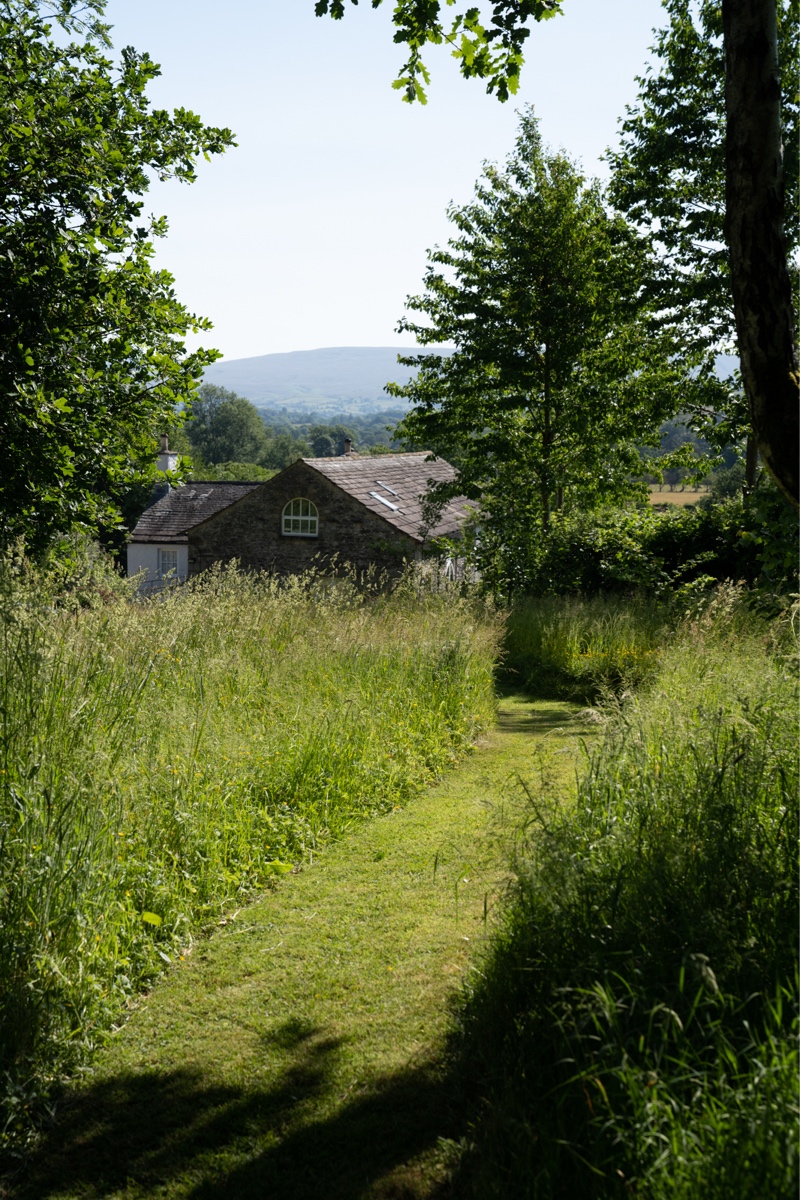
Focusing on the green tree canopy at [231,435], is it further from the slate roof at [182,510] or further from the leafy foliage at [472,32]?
the leafy foliage at [472,32]

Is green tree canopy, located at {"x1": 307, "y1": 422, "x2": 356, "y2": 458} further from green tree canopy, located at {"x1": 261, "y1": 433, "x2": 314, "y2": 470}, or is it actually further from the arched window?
the arched window

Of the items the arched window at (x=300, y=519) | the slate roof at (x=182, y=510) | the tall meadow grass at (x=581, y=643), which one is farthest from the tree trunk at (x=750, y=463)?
the slate roof at (x=182, y=510)

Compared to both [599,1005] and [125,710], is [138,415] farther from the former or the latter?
[599,1005]

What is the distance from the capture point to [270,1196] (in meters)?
3.03

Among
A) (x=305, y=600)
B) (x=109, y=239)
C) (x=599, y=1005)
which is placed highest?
(x=109, y=239)

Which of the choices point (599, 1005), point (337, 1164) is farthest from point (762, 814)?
point (337, 1164)

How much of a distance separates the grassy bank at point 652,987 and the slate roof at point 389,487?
25.5 meters

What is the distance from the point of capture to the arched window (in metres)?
33.0

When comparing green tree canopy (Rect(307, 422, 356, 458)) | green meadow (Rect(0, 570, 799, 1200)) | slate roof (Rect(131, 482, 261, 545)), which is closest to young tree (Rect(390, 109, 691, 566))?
green meadow (Rect(0, 570, 799, 1200))

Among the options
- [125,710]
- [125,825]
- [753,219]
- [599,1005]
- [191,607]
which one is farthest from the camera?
[191,607]

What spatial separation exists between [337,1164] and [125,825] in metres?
2.11

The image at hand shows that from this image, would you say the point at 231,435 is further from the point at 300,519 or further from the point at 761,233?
the point at 761,233

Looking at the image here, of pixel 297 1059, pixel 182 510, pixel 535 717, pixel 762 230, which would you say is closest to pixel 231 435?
pixel 182 510

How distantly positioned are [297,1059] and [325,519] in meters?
29.3
